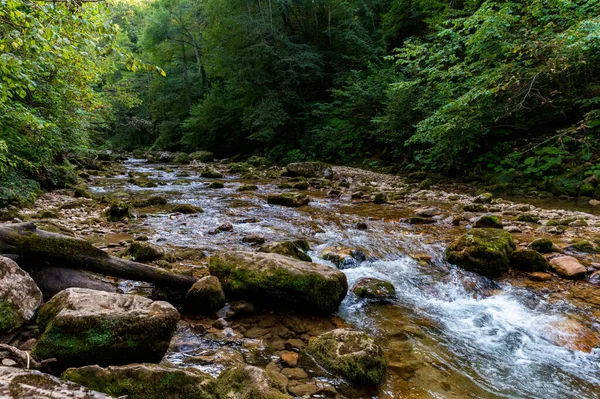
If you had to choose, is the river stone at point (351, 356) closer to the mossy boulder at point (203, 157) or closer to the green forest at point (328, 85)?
the green forest at point (328, 85)

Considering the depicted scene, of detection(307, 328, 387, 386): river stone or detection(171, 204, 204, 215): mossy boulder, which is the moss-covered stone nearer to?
detection(307, 328, 387, 386): river stone

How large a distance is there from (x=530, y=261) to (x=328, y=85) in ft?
64.5

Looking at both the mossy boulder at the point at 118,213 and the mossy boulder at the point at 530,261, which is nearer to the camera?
the mossy boulder at the point at 530,261

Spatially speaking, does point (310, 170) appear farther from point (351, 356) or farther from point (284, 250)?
point (351, 356)

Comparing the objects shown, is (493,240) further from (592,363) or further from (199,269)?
(199,269)

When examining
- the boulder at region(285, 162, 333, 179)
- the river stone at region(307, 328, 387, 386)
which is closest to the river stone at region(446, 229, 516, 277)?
the river stone at region(307, 328, 387, 386)

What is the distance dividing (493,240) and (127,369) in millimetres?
5009

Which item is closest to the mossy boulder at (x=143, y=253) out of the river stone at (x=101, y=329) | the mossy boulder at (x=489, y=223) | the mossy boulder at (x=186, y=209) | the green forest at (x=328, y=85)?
the river stone at (x=101, y=329)

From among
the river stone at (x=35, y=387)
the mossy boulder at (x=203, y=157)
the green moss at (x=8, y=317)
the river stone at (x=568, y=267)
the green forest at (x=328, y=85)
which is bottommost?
the mossy boulder at (x=203, y=157)

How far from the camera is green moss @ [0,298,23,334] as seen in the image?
7.61ft

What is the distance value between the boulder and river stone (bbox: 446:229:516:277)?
374 inches

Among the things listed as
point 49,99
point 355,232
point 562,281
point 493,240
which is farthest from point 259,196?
point 562,281

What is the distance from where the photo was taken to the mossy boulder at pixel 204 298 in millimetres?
3357

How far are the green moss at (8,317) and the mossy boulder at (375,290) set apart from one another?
3.26 meters
